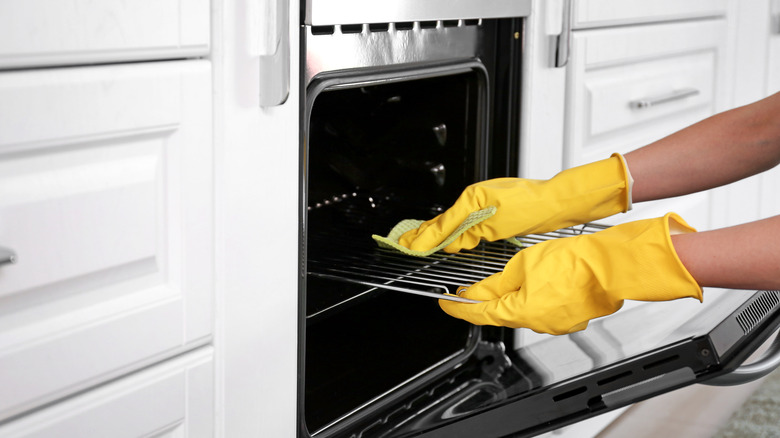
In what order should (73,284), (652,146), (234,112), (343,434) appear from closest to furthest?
(73,284), (234,112), (343,434), (652,146)

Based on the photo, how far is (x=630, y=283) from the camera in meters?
0.96

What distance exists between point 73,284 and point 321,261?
476 mm

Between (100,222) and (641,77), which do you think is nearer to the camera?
(100,222)

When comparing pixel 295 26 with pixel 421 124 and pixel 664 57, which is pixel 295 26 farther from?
pixel 664 57

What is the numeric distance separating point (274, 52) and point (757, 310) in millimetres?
723

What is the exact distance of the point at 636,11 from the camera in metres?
1.74

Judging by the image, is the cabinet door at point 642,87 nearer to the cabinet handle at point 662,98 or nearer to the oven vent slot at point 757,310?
the cabinet handle at point 662,98

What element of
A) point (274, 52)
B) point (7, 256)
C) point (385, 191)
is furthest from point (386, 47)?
point (7, 256)

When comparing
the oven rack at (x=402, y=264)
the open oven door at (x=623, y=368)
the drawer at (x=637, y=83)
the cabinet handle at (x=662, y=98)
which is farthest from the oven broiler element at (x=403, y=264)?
the cabinet handle at (x=662, y=98)

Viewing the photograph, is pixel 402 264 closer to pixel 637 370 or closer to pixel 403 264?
pixel 403 264

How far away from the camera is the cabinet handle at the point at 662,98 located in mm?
1789

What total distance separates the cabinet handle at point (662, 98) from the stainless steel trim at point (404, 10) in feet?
1.57

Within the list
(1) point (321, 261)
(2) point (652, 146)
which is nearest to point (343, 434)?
(1) point (321, 261)

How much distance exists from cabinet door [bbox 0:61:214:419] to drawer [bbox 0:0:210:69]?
15 millimetres
